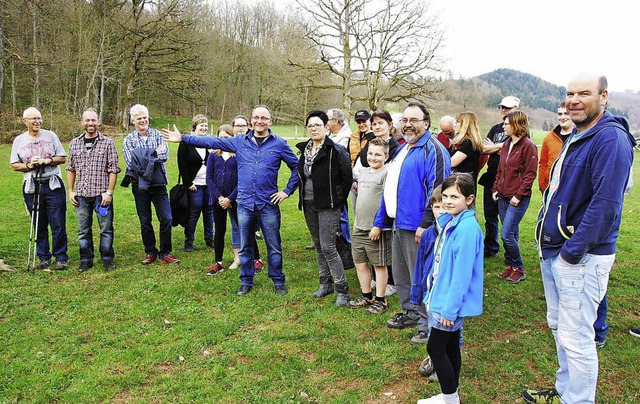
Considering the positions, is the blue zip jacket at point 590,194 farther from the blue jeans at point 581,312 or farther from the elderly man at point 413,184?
the elderly man at point 413,184

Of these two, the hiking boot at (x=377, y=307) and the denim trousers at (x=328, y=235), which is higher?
the denim trousers at (x=328, y=235)

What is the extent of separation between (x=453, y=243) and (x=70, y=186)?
5519mm

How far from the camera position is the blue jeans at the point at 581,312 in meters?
2.60

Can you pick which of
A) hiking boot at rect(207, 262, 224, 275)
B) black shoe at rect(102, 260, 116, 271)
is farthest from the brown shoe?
hiking boot at rect(207, 262, 224, 275)

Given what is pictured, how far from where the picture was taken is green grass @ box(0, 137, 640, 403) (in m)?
3.36

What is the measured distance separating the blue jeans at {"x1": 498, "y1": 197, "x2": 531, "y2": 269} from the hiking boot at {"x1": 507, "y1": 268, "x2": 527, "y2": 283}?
2.4 inches

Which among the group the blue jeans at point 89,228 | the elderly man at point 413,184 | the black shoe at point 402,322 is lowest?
the black shoe at point 402,322

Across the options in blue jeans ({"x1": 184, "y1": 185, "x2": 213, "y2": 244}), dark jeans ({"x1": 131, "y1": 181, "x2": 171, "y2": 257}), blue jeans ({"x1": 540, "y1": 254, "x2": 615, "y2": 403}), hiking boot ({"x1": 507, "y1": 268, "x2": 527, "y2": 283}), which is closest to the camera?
blue jeans ({"x1": 540, "y1": 254, "x2": 615, "y2": 403})

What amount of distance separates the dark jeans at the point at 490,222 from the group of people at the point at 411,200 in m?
0.02

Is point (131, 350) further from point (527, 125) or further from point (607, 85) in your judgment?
point (527, 125)

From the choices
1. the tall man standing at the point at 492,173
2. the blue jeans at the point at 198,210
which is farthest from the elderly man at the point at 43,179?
the tall man standing at the point at 492,173

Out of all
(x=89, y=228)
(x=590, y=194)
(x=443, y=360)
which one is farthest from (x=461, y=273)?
(x=89, y=228)

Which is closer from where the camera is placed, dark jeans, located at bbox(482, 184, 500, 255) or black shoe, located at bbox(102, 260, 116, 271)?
black shoe, located at bbox(102, 260, 116, 271)

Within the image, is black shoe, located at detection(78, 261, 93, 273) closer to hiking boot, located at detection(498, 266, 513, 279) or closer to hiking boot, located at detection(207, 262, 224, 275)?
hiking boot, located at detection(207, 262, 224, 275)
